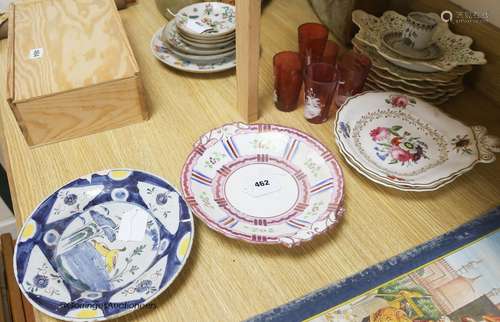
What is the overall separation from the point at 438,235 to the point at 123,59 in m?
0.58

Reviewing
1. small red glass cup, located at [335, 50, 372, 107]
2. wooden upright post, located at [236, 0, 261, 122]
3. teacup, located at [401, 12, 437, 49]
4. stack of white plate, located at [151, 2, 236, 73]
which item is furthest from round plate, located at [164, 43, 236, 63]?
teacup, located at [401, 12, 437, 49]

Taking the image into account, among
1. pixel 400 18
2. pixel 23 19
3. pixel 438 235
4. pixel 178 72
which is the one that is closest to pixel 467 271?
pixel 438 235

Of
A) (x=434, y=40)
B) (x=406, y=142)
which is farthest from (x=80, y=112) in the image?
(x=434, y=40)

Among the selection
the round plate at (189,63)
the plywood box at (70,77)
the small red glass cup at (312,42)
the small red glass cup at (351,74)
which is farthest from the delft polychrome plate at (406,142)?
the plywood box at (70,77)

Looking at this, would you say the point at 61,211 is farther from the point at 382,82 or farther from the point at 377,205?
the point at 382,82

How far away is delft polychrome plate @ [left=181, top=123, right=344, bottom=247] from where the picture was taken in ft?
1.82

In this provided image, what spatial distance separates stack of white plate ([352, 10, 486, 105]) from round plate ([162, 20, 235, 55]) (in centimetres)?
27

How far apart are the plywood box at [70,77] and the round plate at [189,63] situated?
10 centimetres

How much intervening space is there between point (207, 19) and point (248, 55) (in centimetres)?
26

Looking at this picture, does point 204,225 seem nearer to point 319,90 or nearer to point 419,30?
point 319,90

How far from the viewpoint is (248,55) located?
0.66 m

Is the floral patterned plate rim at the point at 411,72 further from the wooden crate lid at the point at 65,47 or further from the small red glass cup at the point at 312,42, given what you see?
the wooden crate lid at the point at 65,47

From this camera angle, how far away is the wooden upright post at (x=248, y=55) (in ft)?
2.01

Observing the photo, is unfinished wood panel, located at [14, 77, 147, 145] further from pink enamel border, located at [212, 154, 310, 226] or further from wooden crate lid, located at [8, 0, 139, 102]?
pink enamel border, located at [212, 154, 310, 226]
